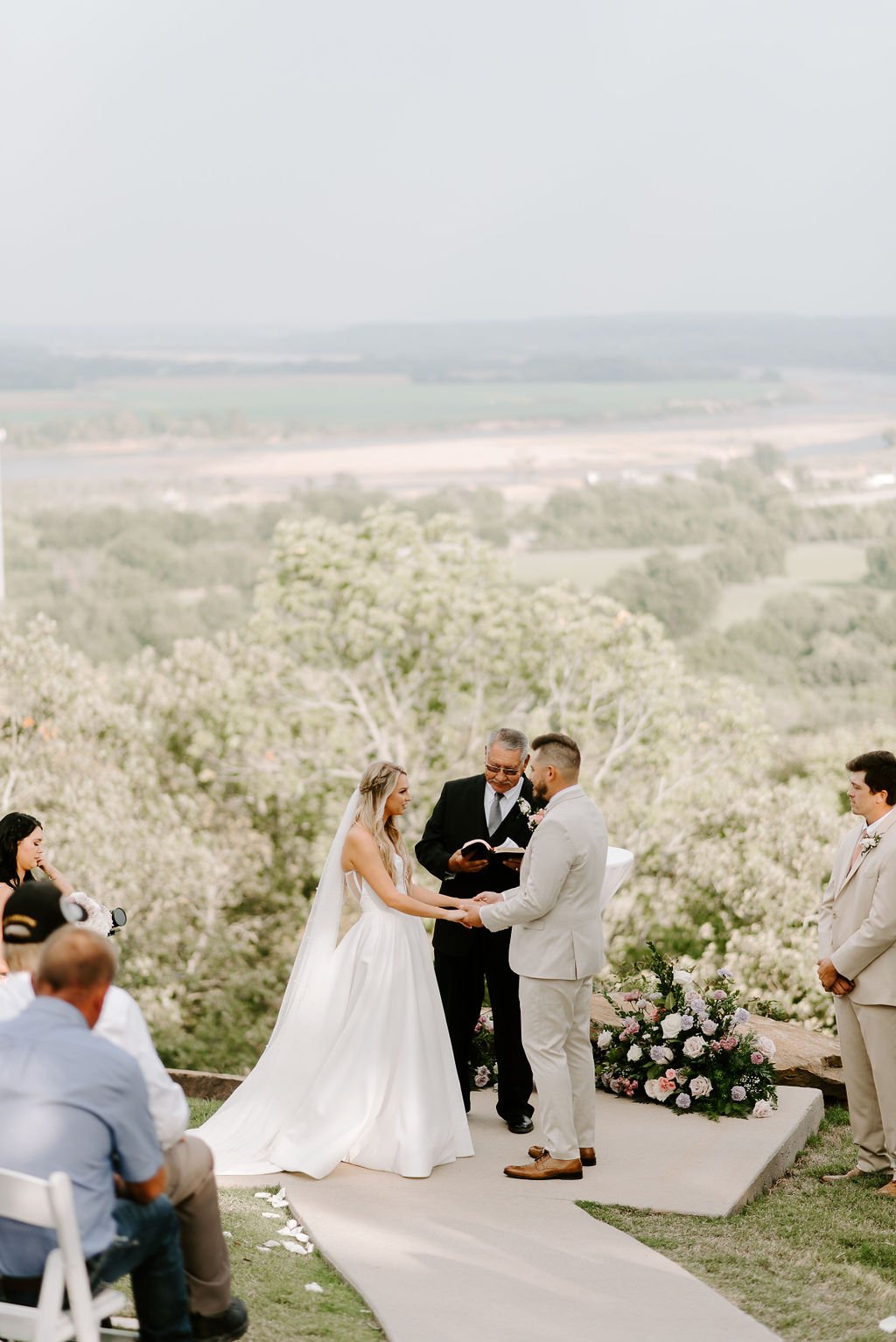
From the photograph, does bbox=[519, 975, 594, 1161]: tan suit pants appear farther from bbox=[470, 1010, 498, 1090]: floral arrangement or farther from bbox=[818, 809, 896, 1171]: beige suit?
bbox=[470, 1010, 498, 1090]: floral arrangement

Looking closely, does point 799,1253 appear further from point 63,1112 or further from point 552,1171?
point 63,1112

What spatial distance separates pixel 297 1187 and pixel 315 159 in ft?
183

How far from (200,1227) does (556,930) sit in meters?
2.28

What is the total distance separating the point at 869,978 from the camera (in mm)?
6020

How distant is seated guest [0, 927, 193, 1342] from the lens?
3352 millimetres

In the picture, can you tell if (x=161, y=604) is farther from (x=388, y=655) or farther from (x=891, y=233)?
(x=891, y=233)

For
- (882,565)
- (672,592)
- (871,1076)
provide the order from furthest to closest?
(882,565) → (672,592) → (871,1076)

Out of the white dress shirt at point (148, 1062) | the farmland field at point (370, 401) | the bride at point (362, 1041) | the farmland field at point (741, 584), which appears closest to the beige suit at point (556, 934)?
the bride at point (362, 1041)

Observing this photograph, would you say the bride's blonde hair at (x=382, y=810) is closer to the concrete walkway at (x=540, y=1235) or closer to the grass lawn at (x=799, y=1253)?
the concrete walkway at (x=540, y=1235)

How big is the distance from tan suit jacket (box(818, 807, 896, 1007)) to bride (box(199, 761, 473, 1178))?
1.62 m

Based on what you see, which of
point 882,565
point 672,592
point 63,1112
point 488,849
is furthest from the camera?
point 882,565

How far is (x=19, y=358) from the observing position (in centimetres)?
5141

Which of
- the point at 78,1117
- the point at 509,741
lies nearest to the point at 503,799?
the point at 509,741

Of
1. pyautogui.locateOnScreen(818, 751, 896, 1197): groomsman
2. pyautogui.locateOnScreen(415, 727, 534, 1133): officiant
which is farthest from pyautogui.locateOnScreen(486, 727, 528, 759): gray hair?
pyautogui.locateOnScreen(818, 751, 896, 1197): groomsman
